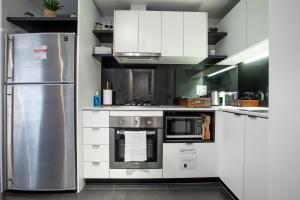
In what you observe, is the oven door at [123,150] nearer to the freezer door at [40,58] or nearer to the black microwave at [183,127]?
the black microwave at [183,127]

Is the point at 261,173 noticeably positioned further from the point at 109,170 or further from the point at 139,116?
the point at 109,170

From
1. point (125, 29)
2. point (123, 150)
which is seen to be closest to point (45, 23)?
point (125, 29)

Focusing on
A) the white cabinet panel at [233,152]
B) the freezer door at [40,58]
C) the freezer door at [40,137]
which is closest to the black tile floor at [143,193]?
the freezer door at [40,137]

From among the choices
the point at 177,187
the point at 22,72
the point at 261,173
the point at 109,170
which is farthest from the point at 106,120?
the point at 261,173

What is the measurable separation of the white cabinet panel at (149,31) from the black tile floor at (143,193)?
1673 mm

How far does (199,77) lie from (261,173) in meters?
1.71

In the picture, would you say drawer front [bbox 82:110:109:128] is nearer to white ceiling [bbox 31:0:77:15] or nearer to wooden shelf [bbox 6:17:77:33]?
wooden shelf [bbox 6:17:77:33]

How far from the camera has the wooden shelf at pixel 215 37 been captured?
233cm

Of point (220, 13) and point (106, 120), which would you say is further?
point (220, 13)

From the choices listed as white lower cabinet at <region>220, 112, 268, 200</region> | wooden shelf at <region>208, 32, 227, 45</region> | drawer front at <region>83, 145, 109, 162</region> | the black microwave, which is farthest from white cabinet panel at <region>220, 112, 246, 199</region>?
drawer front at <region>83, 145, 109, 162</region>

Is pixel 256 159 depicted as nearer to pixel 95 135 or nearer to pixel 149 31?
pixel 95 135

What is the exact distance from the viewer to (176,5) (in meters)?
2.47

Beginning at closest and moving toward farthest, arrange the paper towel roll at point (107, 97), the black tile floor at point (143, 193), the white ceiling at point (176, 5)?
the black tile floor at point (143, 193), the white ceiling at point (176, 5), the paper towel roll at point (107, 97)

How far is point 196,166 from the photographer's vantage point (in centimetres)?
207
